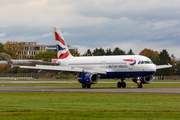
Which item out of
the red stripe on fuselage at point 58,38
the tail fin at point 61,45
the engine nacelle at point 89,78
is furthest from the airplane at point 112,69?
the red stripe on fuselage at point 58,38

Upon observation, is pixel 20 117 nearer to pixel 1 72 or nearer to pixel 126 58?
pixel 126 58

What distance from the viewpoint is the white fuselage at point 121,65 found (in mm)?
49438

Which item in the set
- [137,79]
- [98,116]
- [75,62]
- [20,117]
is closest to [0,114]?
[20,117]

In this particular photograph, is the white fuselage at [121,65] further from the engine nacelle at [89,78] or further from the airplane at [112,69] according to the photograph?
the engine nacelle at [89,78]

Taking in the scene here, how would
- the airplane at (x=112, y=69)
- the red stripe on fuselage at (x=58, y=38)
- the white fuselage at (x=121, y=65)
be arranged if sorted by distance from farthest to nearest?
the red stripe on fuselage at (x=58, y=38) → the airplane at (x=112, y=69) → the white fuselage at (x=121, y=65)

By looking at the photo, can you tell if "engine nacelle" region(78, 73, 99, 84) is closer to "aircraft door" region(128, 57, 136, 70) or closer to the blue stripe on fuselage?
the blue stripe on fuselage

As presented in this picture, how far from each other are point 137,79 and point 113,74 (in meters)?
3.76

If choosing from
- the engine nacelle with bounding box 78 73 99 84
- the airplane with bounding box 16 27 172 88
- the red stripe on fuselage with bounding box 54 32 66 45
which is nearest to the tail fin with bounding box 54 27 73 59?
the red stripe on fuselage with bounding box 54 32 66 45

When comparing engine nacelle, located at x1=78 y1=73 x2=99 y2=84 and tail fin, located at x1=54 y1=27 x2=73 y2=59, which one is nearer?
engine nacelle, located at x1=78 y1=73 x2=99 y2=84

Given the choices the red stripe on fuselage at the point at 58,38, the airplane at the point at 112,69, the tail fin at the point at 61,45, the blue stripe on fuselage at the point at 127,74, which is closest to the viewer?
the blue stripe on fuselage at the point at 127,74

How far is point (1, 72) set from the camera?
12106 centimetres

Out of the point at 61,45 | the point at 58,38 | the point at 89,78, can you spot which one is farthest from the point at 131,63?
the point at 58,38

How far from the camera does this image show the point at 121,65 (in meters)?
51.1

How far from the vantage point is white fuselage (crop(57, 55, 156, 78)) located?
162 feet
